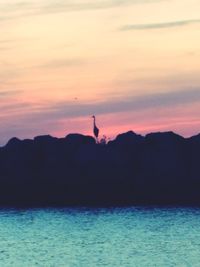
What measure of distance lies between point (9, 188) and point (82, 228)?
93.0 ft

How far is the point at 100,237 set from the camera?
72.4 metres

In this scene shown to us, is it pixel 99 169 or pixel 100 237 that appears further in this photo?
pixel 99 169

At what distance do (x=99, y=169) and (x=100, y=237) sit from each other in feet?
112

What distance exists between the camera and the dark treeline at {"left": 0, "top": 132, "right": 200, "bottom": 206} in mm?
104062

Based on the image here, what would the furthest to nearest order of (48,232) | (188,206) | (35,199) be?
(35,199), (188,206), (48,232)

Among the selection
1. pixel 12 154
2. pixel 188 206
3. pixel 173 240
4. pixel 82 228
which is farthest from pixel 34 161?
pixel 173 240

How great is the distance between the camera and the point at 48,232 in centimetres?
7812

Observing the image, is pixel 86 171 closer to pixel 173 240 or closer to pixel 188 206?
pixel 188 206

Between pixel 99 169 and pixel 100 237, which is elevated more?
pixel 99 169

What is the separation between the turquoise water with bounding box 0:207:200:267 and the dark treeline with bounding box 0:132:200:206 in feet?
30.7

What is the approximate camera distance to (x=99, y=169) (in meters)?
106

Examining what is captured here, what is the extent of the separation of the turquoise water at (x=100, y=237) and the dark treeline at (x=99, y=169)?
936 centimetres

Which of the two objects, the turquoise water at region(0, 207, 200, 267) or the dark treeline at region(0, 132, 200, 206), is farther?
the dark treeline at region(0, 132, 200, 206)

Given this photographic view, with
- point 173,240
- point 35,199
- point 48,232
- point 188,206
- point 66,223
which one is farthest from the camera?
point 35,199
